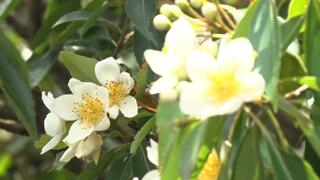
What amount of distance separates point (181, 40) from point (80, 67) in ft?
1.06

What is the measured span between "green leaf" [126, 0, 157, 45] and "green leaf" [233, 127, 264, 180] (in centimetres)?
50

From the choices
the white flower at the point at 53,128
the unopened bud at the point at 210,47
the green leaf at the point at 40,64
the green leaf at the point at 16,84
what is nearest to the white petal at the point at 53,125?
the white flower at the point at 53,128

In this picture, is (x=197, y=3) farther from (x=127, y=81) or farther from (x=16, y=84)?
(x=16, y=84)

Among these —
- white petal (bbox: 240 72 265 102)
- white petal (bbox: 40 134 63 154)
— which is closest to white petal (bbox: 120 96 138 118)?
white petal (bbox: 40 134 63 154)

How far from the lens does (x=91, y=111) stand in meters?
1.22

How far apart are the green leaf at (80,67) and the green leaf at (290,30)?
1.18ft

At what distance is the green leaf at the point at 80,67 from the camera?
4.09 ft

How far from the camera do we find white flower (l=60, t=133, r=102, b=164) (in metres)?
1.22

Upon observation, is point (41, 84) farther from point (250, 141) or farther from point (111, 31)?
point (250, 141)

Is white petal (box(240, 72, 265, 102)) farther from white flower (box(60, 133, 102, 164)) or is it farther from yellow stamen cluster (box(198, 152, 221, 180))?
white flower (box(60, 133, 102, 164))

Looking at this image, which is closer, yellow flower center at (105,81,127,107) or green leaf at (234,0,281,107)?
green leaf at (234,0,281,107)

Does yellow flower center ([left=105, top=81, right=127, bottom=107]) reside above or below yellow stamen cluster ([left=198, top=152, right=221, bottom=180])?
above

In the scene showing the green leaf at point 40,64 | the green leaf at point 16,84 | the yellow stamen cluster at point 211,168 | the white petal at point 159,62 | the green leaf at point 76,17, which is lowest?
the green leaf at point 40,64

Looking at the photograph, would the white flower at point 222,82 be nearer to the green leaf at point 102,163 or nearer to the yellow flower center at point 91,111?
the yellow flower center at point 91,111
